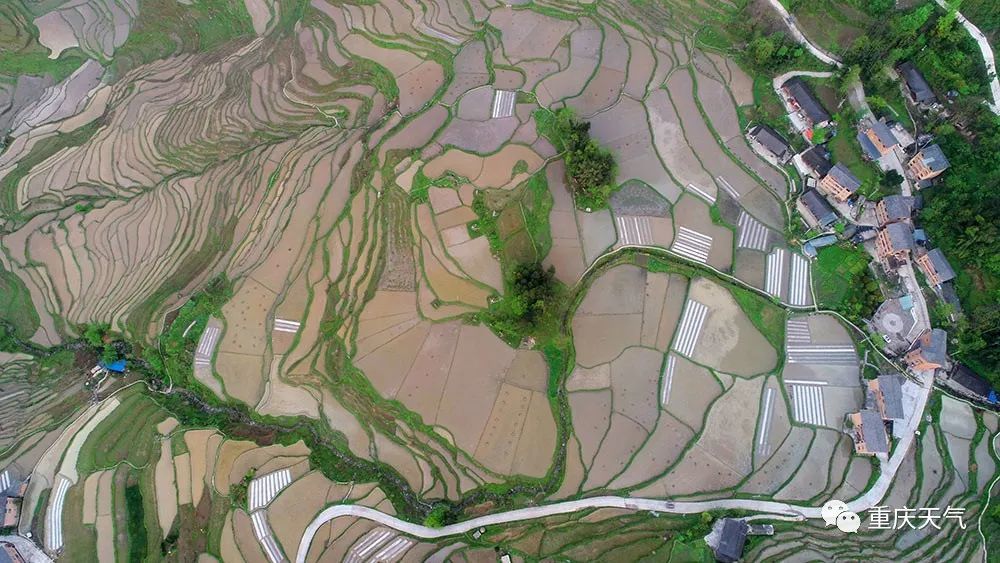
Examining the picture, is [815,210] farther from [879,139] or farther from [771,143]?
[879,139]

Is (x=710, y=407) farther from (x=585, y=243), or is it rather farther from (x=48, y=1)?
(x=48, y=1)

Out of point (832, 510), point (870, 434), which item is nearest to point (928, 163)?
point (870, 434)

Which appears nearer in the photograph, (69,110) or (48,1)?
(69,110)

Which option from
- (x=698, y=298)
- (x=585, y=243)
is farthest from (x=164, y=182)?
(x=698, y=298)

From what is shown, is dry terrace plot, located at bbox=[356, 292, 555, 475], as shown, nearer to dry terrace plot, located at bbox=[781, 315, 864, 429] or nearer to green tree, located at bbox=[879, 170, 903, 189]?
dry terrace plot, located at bbox=[781, 315, 864, 429]

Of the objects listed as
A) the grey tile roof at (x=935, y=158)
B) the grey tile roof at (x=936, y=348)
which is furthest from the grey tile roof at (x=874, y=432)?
the grey tile roof at (x=935, y=158)

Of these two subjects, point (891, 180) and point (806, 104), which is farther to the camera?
point (806, 104)
